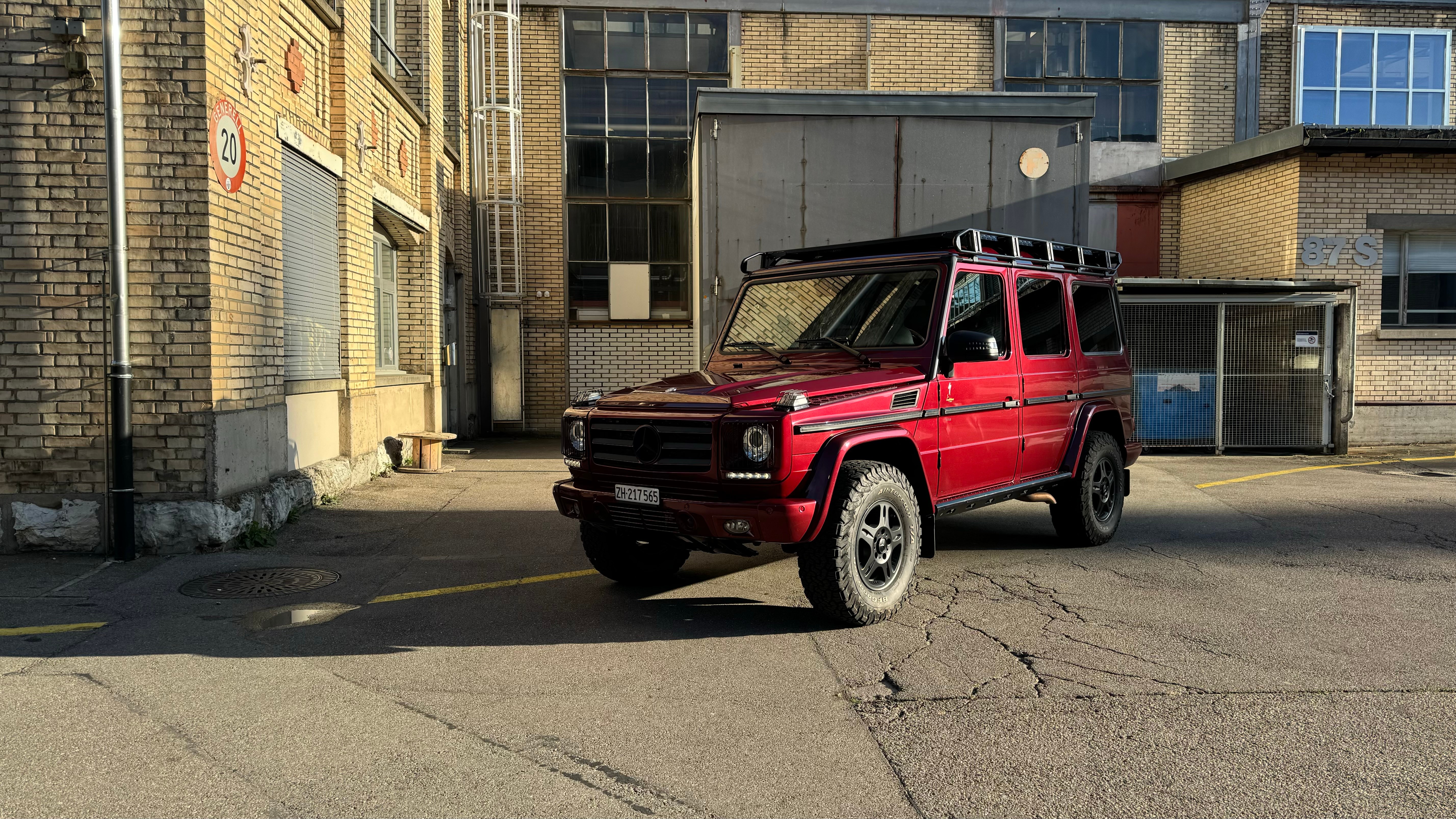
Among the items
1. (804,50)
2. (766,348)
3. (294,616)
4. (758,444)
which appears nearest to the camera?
(758,444)

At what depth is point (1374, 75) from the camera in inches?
750

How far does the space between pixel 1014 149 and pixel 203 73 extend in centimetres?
784

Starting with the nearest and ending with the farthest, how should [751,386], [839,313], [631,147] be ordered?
1. [751,386]
2. [839,313]
3. [631,147]

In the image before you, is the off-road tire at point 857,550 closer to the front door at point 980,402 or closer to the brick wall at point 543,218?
the front door at point 980,402

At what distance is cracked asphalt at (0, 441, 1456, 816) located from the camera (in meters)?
3.25

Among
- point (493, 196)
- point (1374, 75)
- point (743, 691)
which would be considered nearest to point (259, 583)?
point (743, 691)

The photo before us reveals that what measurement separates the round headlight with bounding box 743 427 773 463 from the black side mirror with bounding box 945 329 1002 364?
145cm

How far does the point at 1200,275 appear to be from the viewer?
18.0m

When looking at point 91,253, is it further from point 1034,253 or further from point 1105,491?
point 1105,491

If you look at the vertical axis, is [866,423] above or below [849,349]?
below

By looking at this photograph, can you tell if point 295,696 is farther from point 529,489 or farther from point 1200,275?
point 1200,275

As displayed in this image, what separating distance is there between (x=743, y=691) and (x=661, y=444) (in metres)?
1.44

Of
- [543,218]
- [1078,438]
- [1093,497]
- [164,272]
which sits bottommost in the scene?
[1093,497]

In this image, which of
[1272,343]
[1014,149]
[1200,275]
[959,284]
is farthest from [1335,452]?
[959,284]
